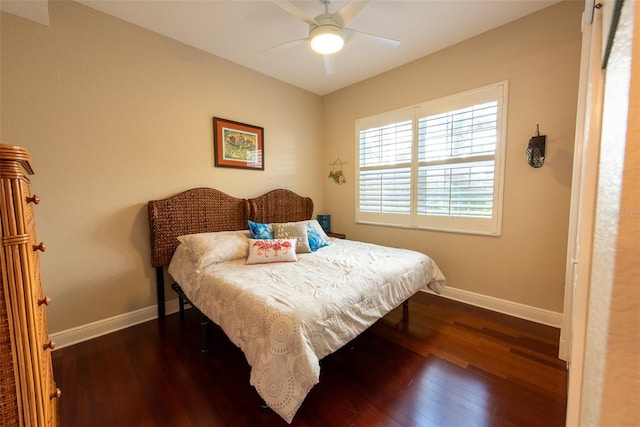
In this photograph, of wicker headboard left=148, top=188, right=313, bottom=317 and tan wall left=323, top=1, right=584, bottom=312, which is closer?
tan wall left=323, top=1, right=584, bottom=312

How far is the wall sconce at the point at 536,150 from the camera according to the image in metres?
2.28

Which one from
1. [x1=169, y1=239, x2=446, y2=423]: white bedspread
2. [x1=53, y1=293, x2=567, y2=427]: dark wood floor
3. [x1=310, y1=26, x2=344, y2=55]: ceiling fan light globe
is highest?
[x1=310, y1=26, x2=344, y2=55]: ceiling fan light globe

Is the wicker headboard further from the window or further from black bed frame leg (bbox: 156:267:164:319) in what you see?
the window

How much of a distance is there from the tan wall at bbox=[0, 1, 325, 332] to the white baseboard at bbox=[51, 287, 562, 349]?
0.21 ft

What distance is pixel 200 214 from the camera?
2771mm

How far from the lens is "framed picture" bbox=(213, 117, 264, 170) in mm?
2928

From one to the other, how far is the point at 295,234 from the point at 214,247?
0.82 meters

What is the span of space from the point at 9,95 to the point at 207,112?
1.43m

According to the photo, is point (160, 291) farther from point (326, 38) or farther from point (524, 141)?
point (524, 141)

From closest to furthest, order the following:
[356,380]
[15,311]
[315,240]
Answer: [15,311] < [356,380] < [315,240]

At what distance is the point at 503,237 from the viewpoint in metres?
2.57

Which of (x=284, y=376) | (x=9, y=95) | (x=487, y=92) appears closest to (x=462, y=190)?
(x=487, y=92)

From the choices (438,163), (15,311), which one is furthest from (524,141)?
(15,311)

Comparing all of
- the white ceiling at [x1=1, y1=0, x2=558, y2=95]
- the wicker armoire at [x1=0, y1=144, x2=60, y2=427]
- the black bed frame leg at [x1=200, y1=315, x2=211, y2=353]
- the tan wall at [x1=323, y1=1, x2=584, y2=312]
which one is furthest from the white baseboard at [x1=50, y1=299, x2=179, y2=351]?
the tan wall at [x1=323, y1=1, x2=584, y2=312]
